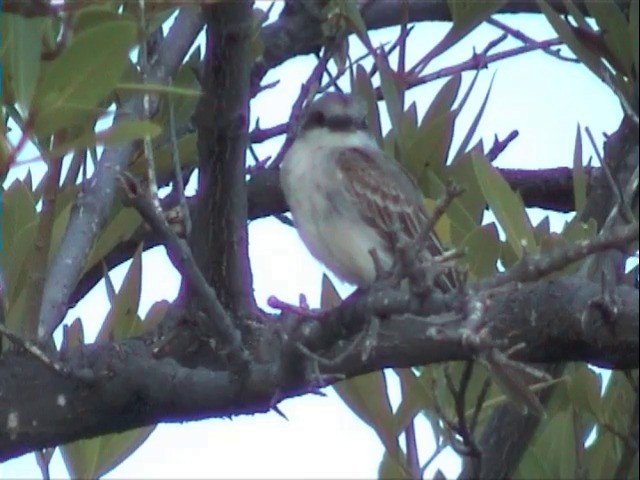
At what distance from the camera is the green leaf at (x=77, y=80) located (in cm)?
211

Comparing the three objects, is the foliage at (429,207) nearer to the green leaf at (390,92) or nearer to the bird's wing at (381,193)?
the green leaf at (390,92)

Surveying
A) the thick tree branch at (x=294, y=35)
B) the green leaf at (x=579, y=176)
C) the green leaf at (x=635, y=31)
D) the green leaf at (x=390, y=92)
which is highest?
the thick tree branch at (x=294, y=35)

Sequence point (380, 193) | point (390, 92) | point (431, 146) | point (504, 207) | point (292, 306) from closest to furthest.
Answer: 1. point (292, 306)
2. point (504, 207)
3. point (390, 92)
4. point (431, 146)
5. point (380, 193)

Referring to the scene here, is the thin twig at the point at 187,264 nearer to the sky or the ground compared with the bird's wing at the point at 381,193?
nearer to the ground

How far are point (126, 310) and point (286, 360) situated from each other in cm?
88

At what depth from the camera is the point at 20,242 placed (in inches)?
127

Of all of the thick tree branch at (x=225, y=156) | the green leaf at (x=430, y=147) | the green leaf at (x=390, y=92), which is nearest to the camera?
the thick tree branch at (x=225, y=156)

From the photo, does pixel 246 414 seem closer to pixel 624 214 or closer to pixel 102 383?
pixel 102 383

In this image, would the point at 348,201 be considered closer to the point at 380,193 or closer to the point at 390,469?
the point at 380,193

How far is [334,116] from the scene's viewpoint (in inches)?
183

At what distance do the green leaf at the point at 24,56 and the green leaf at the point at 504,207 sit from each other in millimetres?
1069

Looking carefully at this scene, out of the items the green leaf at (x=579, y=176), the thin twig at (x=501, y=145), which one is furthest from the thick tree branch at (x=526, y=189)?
the green leaf at (x=579, y=176)

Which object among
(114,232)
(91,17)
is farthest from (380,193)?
(91,17)

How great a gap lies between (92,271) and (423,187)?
99cm
